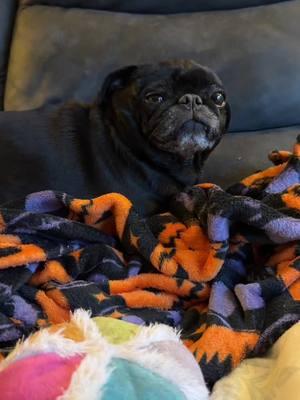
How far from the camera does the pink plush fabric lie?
55 cm

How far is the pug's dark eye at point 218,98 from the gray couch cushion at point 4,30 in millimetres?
654

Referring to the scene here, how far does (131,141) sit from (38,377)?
725 mm

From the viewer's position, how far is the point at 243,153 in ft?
4.66

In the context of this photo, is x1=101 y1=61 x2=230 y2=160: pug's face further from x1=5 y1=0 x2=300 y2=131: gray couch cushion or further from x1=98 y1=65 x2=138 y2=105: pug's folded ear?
x1=5 y1=0 x2=300 y2=131: gray couch cushion

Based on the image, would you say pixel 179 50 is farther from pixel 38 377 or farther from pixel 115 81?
pixel 38 377

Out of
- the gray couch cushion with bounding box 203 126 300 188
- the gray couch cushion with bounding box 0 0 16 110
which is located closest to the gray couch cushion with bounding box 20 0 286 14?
the gray couch cushion with bounding box 0 0 16 110

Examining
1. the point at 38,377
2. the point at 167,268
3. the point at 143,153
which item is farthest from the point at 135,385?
the point at 143,153

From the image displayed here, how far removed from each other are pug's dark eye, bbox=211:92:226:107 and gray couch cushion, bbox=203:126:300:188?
163mm

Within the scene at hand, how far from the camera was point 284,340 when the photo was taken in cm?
A: 74

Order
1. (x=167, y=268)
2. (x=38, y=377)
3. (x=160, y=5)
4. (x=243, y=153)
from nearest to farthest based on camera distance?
(x=38, y=377) → (x=167, y=268) → (x=243, y=153) → (x=160, y=5)

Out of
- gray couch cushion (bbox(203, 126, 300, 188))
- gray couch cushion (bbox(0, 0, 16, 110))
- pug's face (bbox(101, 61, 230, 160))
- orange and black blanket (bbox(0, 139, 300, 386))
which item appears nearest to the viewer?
orange and black blanket (bbox(0, 139, 300, 386))

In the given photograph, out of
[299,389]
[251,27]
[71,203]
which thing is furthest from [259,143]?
[299,389]

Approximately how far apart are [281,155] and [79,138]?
408mm

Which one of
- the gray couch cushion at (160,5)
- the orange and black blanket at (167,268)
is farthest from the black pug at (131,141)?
the gray couch cushion at (160,5)
